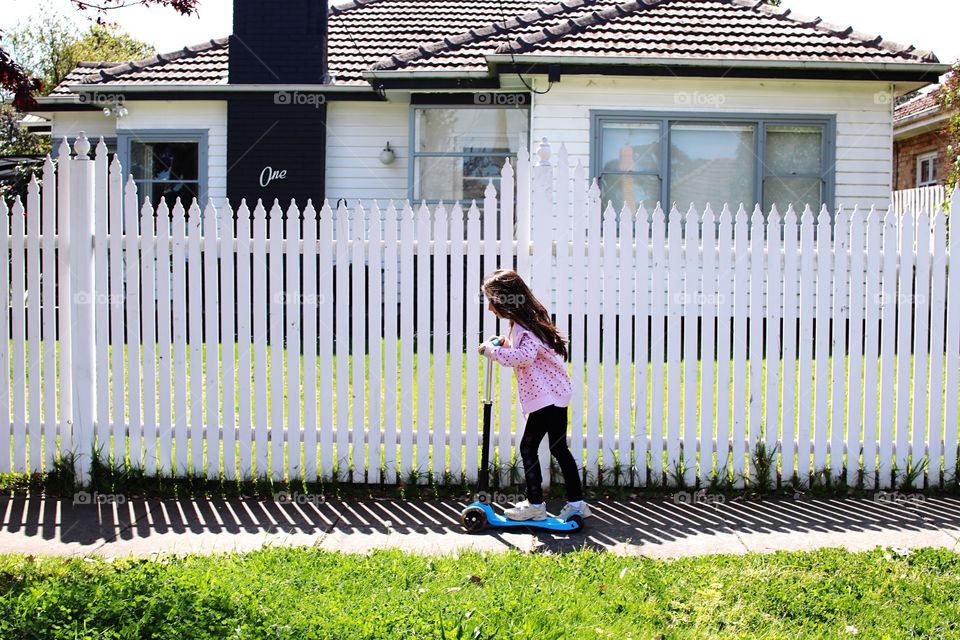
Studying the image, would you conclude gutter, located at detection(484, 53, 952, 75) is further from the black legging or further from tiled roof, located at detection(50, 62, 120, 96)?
the black legging

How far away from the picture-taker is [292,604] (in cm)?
393

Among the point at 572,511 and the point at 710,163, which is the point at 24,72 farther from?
the point at 710,163

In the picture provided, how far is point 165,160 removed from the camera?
1630 centimetres

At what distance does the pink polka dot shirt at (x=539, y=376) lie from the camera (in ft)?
18.6

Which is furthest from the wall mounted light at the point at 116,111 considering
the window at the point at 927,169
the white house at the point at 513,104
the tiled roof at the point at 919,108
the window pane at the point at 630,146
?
the window at the point at 927,169

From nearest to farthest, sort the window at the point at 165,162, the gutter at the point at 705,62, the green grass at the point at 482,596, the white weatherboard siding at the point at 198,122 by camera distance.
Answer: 1. the green grass at the point at 482,596
2. the gutter at the point at 705,62
3. the white weatherboard siding at the point at 198,122
4. the window at the point at 165,162

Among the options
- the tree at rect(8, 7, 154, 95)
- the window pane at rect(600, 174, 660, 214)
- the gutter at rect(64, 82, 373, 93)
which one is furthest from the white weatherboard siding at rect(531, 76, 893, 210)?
the tree at rect(8, 7, 154, 95)

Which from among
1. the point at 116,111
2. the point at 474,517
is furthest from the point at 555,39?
the point at 474,517

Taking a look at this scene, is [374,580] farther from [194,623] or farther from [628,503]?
[628,503]

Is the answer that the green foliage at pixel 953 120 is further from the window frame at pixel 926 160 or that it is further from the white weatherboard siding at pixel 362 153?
the window frame at pixel 926 160

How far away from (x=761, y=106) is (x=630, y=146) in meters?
1.84

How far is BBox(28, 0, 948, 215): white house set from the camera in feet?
43.4

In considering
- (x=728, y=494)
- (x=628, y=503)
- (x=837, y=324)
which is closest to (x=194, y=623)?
(x=628, y=503)

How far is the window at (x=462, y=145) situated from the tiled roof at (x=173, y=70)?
3.45 meters
